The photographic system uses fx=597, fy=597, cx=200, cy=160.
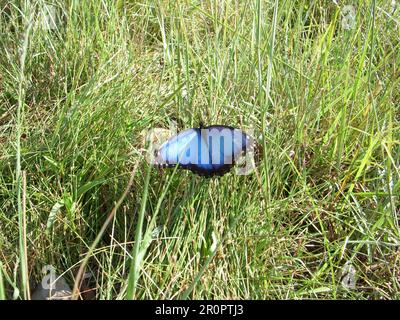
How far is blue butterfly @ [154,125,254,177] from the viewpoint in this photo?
1.11 meters

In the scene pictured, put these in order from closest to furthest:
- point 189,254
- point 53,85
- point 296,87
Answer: point 189,254
point 296,87
point 53,85

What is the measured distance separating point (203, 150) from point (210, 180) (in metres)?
0.08

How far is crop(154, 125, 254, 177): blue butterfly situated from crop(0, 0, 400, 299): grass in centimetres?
5

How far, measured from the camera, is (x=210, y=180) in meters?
1.17

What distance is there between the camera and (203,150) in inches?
44.1

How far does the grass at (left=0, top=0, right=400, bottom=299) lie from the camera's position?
44.6 inches

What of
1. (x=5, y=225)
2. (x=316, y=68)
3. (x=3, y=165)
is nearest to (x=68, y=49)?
(x=3, y=165)

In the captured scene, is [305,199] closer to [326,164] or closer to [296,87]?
[326,164]

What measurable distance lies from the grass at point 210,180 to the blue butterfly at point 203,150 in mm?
54

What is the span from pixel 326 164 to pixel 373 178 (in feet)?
0.35

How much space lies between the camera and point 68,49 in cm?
148

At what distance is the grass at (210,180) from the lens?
113 cm

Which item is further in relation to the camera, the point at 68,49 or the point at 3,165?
the point at 68,49

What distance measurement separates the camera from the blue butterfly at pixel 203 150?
1.11 metres
